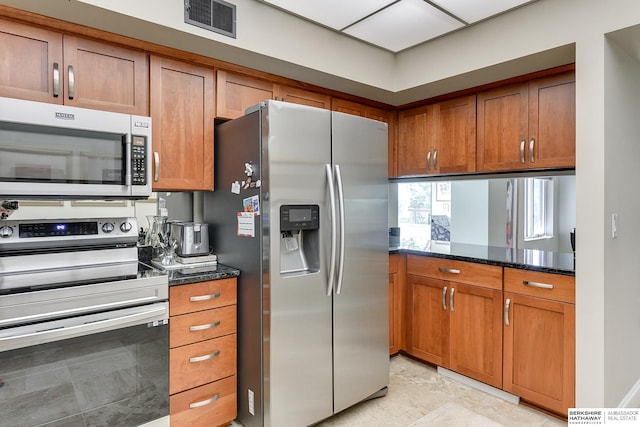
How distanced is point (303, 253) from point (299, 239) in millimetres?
84

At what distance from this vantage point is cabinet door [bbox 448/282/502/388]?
8.41 ft

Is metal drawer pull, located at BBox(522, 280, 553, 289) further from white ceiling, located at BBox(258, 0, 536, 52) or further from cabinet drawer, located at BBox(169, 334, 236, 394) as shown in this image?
cabinet drawer, located at BBox(169, 334, 236, 394)

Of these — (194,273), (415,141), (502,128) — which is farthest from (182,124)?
(502,128)

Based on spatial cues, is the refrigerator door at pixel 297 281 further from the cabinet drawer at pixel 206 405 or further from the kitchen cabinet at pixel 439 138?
the kitchen cabinet at pixel 439 138

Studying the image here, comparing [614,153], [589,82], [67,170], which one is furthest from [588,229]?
[67,170]

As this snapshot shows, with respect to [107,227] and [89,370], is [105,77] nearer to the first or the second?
[107,227]

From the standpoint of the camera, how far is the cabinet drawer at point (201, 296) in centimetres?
199

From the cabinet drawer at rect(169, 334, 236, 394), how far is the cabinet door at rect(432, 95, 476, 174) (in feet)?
6.91

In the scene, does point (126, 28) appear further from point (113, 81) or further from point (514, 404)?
point (514, 404)

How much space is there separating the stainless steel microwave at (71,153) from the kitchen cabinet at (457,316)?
2082 mm

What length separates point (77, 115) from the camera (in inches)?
70.4

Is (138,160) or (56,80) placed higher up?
(56,80)

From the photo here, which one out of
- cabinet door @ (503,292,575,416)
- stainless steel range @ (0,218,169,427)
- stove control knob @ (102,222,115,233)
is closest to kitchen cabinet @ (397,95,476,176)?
cabinet door @ (503,292,575,416)

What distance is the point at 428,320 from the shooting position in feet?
9.76
